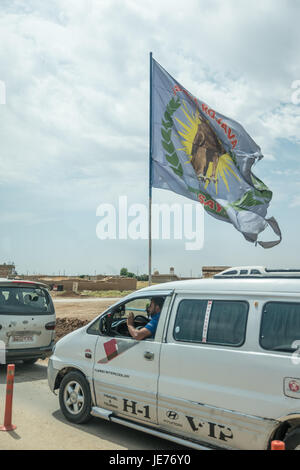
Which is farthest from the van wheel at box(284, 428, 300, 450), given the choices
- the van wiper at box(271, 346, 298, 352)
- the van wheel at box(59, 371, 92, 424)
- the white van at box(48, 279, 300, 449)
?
the van wheel at box(59, 371, 92, 424)

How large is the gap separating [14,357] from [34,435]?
356 centimetres

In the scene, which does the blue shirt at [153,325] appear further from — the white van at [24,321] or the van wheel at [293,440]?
the white van at [24,321]

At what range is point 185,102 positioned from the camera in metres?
11.5

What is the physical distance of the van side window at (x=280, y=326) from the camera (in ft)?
14.0

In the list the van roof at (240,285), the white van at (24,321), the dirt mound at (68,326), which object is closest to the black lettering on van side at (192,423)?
the van roof at (240,285)

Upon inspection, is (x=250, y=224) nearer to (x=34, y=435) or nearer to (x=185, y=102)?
(x=185, y=102)

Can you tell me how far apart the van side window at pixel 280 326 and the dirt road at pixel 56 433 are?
2.04 m

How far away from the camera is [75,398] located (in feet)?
20.6

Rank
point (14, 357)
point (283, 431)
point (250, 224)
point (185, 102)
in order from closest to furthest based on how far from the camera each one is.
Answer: point (283, 431) → point (14, 357) → point (250, 224) → point (185, 102)

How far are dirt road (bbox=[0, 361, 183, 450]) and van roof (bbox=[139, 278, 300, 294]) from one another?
6.50 feet

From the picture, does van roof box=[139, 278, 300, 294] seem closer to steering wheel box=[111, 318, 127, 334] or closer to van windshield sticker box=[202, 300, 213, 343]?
van windshield sticker box=[202, 300, 213, 343]

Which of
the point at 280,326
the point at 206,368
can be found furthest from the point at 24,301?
the point at 280,326

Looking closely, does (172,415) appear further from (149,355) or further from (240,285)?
(240,285)
